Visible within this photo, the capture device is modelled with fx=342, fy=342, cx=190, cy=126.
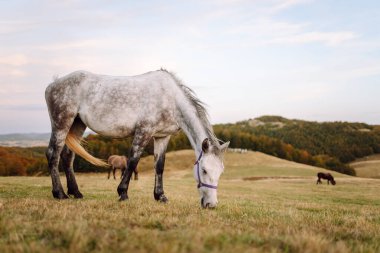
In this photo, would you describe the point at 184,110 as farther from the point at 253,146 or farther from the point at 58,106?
the point at 253,146

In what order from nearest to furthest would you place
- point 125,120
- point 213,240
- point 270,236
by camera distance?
point 213,240
point 270,236
point 125,120

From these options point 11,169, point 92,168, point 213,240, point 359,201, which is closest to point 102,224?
point 213,240

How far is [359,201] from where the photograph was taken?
25.6 metres

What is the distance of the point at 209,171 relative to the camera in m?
7.23

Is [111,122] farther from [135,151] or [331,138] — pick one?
[331,138]

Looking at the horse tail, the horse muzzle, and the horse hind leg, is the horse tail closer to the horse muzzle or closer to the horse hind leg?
the horse hind leg

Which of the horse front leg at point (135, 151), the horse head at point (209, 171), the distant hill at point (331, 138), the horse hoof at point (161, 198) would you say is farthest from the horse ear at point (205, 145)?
the distant hill at point (331, 138)

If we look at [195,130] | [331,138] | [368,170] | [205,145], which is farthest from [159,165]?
[331,138]

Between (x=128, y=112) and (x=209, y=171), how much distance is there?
2.51 metres

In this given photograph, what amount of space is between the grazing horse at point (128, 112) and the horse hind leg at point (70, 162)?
30 cm

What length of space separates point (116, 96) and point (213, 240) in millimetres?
5574

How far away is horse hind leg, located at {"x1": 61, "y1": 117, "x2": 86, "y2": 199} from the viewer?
9289mm

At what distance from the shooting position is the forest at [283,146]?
83.9 meters

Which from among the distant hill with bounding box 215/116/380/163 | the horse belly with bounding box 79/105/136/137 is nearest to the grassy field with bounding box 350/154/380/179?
the distant hill with bounding box 215/116/380/163
